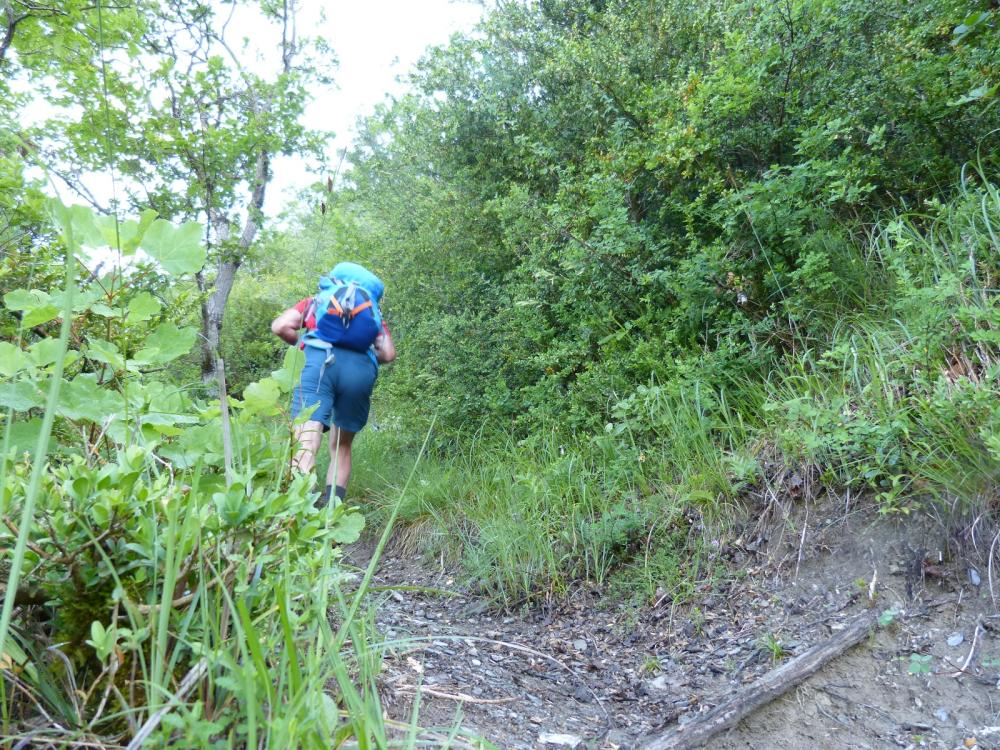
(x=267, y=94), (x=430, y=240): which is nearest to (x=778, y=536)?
(x=430, y=240)

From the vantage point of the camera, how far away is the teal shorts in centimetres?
424

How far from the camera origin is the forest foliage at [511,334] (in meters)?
1.20

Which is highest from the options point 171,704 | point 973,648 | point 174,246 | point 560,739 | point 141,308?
point 174,246

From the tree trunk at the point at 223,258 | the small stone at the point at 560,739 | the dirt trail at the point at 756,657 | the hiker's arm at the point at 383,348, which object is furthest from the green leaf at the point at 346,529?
the tree trunk at the point at 223,258

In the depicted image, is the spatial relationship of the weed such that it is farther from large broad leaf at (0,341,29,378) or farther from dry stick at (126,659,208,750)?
large broad leaf at (0,341,29,378)

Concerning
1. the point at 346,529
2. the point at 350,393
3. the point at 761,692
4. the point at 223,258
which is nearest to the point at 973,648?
the point at 761,692

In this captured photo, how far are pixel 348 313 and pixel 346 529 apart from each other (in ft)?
9.67

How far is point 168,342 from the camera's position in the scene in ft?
5.37

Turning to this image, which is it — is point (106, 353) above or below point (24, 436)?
above

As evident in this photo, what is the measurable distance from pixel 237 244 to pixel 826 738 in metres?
6.81

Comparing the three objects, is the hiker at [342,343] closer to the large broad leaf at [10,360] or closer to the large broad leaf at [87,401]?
the large broad leaf at [87,401]

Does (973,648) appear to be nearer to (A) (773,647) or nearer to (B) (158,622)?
(A) (773,647)

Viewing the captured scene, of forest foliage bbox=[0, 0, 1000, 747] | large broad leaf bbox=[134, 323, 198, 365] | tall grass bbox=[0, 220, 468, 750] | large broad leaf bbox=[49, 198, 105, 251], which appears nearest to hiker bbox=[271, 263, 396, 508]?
forest foliage bbox=[0, 0, 1000, 747]

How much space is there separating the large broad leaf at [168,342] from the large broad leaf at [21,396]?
251 millimetres
